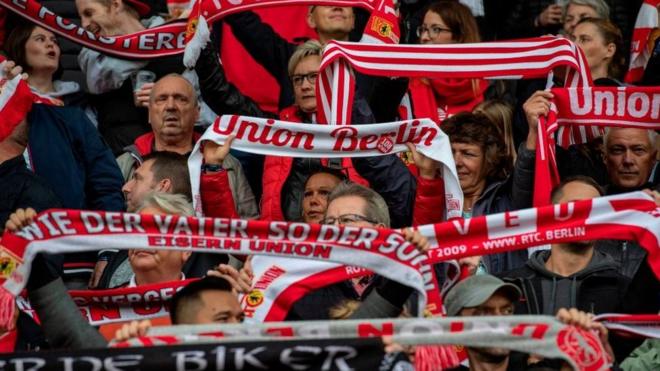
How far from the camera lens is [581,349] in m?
6.36

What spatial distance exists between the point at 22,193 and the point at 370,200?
1.73 meters

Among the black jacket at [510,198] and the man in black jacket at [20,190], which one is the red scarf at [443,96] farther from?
the man in black jacket at [20,190]

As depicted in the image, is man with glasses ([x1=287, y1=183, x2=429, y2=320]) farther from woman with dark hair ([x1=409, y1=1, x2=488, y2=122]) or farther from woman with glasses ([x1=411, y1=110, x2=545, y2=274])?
woman with dark hair ([x1=409, y1=1, x2=488, y2=122])

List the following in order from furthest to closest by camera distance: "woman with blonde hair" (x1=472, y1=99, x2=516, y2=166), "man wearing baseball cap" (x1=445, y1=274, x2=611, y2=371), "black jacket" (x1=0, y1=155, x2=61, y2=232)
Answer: "woman with blonde hair" (x1=472, y1=99, x2=516, y2=166) → "black jacket" (x1=0, y1=155, x2=61, y2=232) → "man wearing baseball cap" (x1=445, y1=274, x2=611, y2=371)

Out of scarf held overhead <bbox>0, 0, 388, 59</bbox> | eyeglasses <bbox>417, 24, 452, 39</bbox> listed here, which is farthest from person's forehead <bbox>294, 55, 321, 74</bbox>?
eyeglasses <bbox>417, 24, 452, 39</bbox>

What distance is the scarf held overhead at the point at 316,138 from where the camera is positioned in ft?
28.4

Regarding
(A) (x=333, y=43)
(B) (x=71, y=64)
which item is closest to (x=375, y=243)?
(A) (x=333, y=43)

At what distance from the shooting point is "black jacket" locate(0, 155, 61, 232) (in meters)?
8.27

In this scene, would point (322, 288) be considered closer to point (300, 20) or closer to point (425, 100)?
point (425, 100)

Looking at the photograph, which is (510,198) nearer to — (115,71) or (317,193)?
(317,193)

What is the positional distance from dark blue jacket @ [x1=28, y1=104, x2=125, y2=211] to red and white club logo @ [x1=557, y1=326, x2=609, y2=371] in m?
3.27

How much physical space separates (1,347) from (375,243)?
1886mm

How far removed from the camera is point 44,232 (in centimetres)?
683

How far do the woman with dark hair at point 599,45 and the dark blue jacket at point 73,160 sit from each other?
125 inches
